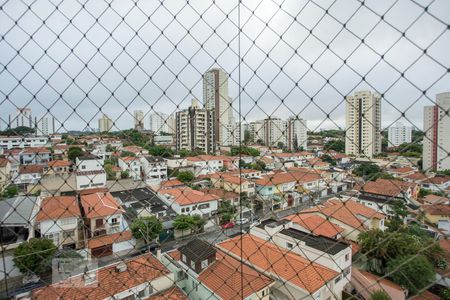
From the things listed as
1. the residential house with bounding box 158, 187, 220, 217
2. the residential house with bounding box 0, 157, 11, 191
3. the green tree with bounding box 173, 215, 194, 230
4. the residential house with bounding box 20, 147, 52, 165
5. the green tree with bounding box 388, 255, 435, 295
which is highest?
the residential house with bounding box 20, 147, 52, 165

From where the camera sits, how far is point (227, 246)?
13.2 feet

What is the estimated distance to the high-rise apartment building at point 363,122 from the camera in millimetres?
798

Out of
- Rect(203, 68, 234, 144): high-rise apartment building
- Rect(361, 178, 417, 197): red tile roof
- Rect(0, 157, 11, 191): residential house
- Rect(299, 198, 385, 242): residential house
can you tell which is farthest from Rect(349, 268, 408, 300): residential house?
Rect(0, 157, 11, 191): residential house

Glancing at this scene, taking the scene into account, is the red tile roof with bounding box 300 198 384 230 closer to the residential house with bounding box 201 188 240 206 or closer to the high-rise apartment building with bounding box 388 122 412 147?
the high-rise apartment building with bounding box 388 122 412 147

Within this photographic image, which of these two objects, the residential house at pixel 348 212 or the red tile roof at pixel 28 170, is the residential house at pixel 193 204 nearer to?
the red tile roof at pixel 28 170

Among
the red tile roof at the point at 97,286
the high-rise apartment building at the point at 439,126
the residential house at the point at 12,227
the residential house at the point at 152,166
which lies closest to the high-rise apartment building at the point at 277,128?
the high-rise apartment building at the point at 439,126

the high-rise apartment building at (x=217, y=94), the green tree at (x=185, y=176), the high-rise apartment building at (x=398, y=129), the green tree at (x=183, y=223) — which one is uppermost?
the high-rise apartment building at (x=217, y=94)

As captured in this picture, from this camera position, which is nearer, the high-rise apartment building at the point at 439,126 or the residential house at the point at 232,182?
the high-rise apartment building at the point at 439,126

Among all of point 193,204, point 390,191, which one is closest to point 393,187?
point 390,191

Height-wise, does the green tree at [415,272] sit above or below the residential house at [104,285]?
above

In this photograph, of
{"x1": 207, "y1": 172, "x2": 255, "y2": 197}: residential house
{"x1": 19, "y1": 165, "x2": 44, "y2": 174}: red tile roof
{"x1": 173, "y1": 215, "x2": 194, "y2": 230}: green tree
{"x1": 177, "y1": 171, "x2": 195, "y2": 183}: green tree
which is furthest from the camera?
{"x1": 177, "y1": 171, "x2": 195, "y2": 183}: green tree

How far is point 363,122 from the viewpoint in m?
0.86

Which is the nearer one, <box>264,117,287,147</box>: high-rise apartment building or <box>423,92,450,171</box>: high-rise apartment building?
<box>423,92,450,171</box>: high-rise apartment building

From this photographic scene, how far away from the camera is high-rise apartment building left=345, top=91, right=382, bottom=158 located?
798 millimetres
